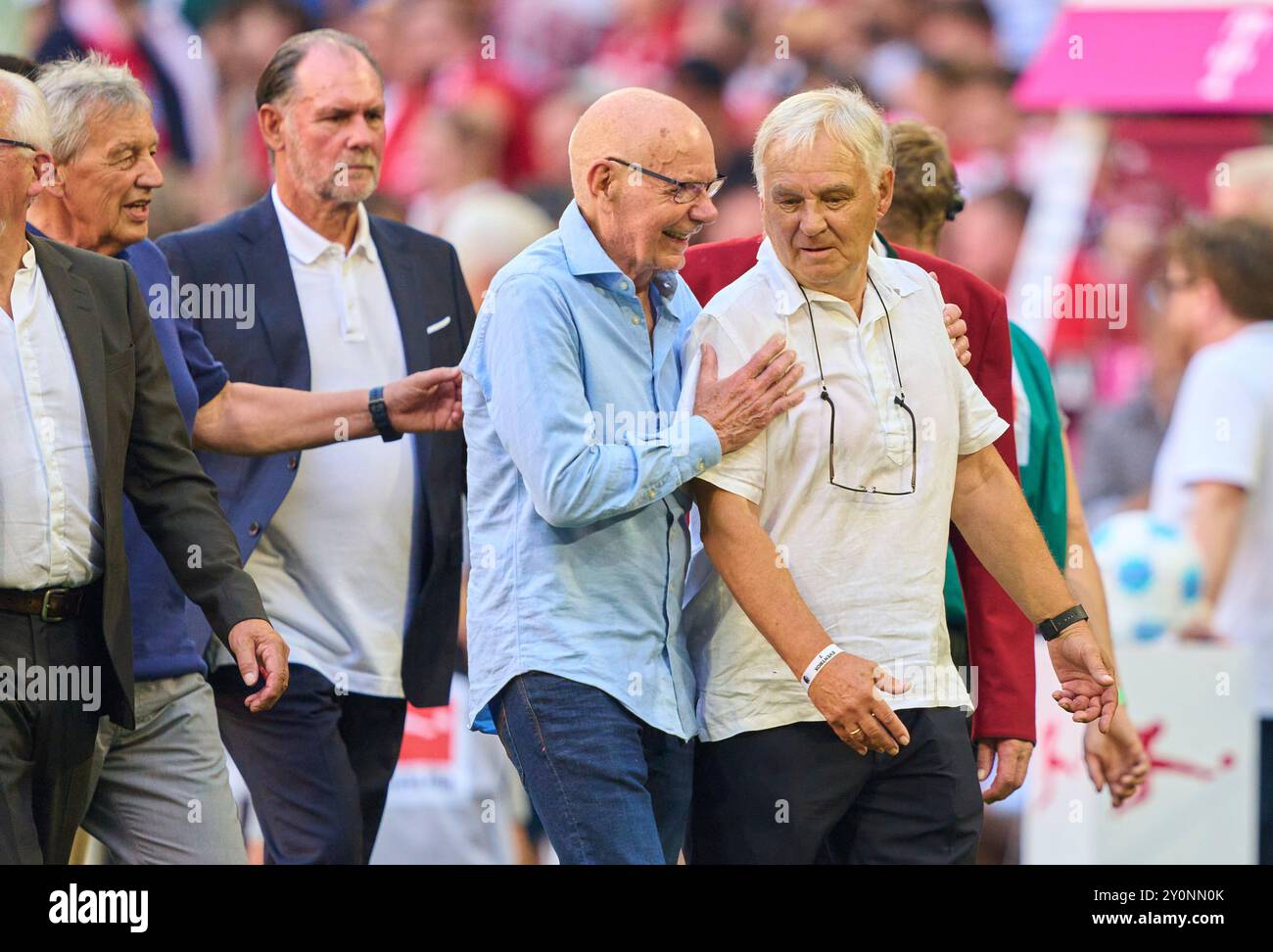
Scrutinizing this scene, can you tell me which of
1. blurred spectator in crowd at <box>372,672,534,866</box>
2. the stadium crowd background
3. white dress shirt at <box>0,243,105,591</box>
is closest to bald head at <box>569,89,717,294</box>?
white dress shirt at <box>0,243,105,591</box>

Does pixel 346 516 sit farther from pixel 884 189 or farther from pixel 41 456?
pixel 884 189

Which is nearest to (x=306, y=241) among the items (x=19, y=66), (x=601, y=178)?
(x=19, y=66)

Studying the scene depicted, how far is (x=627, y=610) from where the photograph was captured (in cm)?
341

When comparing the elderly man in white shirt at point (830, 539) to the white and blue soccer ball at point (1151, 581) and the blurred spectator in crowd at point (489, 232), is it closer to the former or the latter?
the white and blue soccer ball at point (1151, 581)

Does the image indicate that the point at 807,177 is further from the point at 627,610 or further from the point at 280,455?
the point at 280,455

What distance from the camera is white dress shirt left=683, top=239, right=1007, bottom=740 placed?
11.3 feet

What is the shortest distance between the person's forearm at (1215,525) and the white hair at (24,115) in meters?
3.31

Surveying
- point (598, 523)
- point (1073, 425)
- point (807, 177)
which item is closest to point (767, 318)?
point (807, 177)

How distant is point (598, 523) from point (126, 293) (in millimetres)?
966

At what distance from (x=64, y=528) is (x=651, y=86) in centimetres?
529

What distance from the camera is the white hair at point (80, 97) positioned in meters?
3.91

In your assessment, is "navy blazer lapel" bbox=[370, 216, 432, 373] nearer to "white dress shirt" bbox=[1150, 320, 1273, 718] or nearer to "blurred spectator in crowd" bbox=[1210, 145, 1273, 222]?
"white dress shirt" bbox=[1150, 320, 1273, 718]

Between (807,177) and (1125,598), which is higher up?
(807,177)
